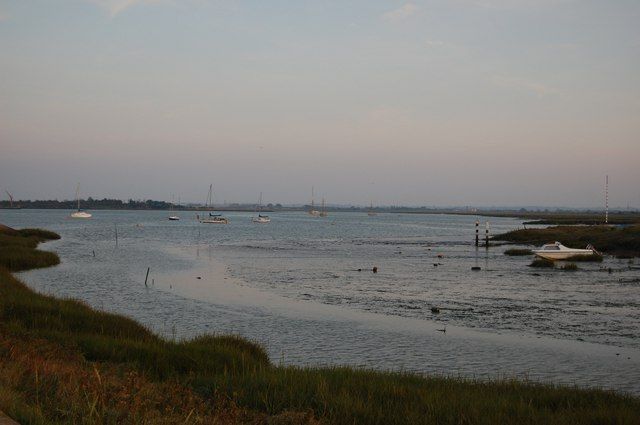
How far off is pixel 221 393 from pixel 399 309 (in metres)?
18.7

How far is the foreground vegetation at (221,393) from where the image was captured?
8.77m

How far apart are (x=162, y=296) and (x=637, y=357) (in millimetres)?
21699

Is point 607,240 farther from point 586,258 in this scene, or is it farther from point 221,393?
point 221,393

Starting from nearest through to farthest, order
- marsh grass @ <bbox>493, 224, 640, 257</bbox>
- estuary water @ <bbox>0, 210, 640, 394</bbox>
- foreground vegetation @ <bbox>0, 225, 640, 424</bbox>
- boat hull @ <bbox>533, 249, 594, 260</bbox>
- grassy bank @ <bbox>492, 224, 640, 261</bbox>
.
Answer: foreground vegetation @ <bbox>0, 225, 640, 424</bbox>
estuary water @ <bbox>0, 210, 640, 394</bbox>
boat hull @ <bbox>533, 249, 594, 260</bbox>
grassy bank @ <bbox>492, 224, 640, 261</bbox>
marsh grass @ <bbox>493, 224, 640, 257</bbox>

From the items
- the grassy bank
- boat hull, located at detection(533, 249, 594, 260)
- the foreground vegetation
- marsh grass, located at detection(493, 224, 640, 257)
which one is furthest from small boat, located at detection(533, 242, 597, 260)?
the foreground vegetation

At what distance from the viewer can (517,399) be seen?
38.7 feet

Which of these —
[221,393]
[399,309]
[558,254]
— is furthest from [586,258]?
[221,393]

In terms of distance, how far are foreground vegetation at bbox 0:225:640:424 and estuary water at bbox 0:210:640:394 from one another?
4.09 m

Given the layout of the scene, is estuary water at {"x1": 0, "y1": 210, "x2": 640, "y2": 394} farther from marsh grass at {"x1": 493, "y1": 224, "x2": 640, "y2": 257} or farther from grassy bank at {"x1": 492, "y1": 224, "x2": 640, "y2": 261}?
marsh grass at {"x1": 493, "y1": 224, "x2": 640, "y2": 257}

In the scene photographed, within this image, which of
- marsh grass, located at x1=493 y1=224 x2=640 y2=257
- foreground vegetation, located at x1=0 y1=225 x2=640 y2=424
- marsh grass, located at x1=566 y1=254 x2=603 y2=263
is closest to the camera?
foreground vegetation, located at x1=0 y1=225 x2=640 y2=424

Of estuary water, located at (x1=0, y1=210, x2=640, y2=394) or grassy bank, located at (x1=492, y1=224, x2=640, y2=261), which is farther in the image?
grassy bank, located at (x1=492, y1=224, x2=640, y2=261)

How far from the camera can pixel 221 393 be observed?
1086 centimetres

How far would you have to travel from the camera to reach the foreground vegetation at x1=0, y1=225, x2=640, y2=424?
8773mm

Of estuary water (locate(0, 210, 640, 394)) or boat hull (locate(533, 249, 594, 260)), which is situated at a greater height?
boat hull (locate(533, 249, 594, 260))
